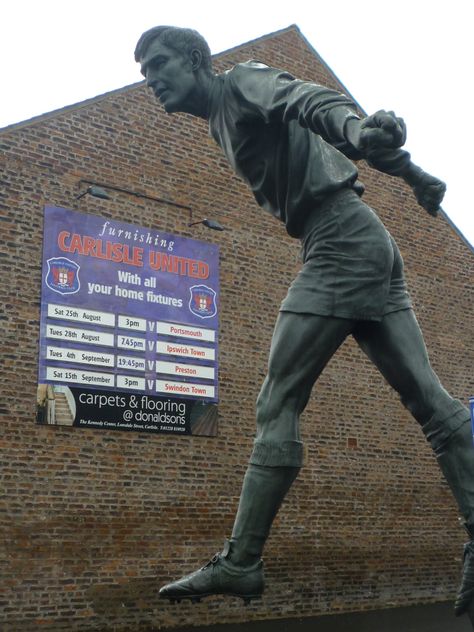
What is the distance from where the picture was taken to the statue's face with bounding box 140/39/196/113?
3842mm

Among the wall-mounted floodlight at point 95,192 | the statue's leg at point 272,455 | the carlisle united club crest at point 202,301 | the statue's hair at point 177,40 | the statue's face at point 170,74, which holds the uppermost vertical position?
the wall-mounted floodlight at point 95,192

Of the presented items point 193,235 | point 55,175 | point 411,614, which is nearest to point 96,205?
point 55,175

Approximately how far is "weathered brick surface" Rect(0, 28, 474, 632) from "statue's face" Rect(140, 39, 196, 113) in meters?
9.58

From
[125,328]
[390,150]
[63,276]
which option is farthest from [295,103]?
[125,328]

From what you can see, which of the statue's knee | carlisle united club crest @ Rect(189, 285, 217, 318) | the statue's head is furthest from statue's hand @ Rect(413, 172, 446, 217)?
carlisle united club crest @ Rect(189, 285, 217, 318)

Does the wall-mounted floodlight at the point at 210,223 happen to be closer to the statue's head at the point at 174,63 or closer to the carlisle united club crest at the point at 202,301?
the carlisle united club crest at the point at 202,301

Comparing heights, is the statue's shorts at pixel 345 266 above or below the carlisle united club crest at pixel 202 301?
below

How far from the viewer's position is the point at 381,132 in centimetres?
296

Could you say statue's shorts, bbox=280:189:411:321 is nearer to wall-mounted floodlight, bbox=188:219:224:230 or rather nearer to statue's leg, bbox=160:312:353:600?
statue's leg, bbox=160:312:353:600

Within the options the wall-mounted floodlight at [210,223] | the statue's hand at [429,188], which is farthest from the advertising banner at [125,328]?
the statue's hand at [429,188]

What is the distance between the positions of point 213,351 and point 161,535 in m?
2.91

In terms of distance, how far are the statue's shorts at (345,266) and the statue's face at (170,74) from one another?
0.71 m

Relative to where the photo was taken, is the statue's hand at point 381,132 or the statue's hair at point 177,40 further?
the statue's hair at point 177,40

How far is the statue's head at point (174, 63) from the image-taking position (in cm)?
384
